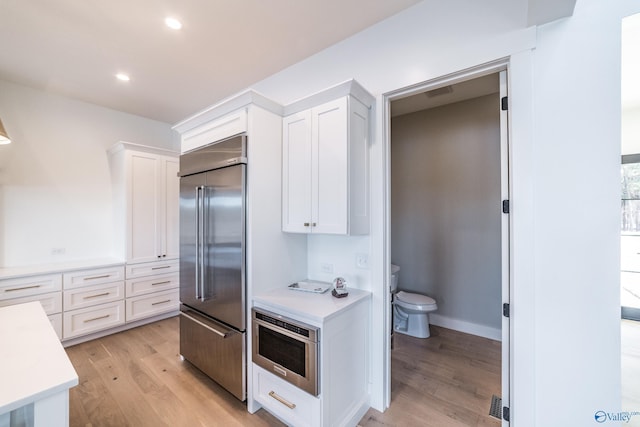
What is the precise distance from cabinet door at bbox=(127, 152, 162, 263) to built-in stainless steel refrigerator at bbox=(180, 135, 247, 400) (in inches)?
52.1

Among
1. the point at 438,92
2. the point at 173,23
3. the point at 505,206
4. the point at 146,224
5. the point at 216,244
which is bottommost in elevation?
the point at 216,244

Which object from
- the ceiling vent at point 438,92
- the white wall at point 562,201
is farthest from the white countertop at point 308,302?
the ceiling vent at point 438,92

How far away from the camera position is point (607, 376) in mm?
1338

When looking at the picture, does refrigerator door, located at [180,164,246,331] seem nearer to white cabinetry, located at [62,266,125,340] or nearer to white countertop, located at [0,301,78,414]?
white countertop, located at [0,301,78,414]

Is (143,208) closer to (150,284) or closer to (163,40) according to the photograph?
(150,284)

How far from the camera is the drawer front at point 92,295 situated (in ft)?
9.75

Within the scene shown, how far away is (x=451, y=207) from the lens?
132 inches

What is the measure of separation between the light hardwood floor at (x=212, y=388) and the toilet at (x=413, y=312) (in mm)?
129

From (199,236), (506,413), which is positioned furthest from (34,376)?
(506,413)

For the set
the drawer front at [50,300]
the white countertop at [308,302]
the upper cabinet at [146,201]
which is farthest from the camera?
the upper cabinet at [146,201]

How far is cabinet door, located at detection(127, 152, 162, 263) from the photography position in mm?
3410

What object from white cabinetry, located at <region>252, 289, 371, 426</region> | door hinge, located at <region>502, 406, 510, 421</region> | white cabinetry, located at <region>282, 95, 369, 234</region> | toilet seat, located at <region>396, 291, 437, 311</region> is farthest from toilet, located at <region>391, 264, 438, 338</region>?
white cabinetry, located at <region>282, 95, 369, 234</region>

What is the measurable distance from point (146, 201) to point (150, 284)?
44.2 inches

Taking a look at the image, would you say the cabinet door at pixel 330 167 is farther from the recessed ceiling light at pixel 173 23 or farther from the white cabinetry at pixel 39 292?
the white cabinetry at pixel 39 292
